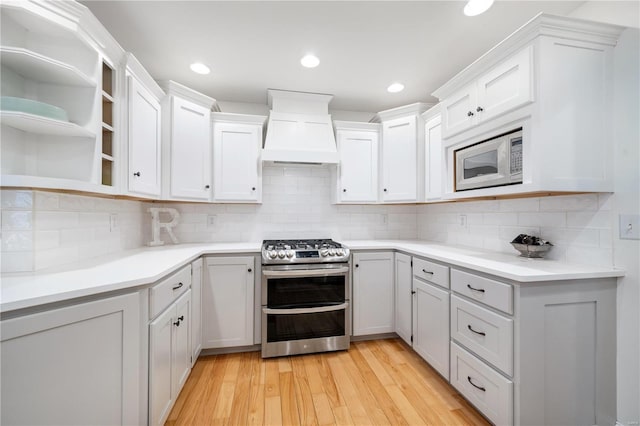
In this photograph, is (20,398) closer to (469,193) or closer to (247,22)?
(247,22)

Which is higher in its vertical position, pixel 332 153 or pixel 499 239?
pixel 332 153

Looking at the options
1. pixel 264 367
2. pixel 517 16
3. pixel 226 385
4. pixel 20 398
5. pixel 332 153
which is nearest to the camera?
pixel 20 398

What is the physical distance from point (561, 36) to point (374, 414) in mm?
2451

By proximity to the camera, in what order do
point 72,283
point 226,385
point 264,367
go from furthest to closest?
point 264,367
point 226,385
point 72,283

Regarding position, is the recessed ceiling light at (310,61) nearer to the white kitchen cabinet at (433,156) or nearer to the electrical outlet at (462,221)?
the white kitchen cabinet at (433,156)

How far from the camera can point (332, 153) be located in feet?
8.80

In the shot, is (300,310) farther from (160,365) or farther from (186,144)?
(186,144)

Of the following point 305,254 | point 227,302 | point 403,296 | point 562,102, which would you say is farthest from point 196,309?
point 562,102

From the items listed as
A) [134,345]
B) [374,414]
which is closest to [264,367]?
[374,414]

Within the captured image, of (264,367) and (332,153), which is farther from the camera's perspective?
(332,153)

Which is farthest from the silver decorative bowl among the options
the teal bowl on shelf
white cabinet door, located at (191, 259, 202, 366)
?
the teal bowl on shelf

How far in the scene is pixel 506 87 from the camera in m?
1.58

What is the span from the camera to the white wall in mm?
1374

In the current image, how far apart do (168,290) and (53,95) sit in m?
1.24
